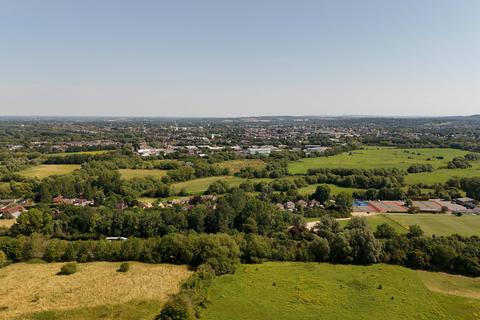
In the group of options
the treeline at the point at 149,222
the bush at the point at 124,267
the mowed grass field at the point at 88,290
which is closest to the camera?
the mowed grass field at the point at 88,290

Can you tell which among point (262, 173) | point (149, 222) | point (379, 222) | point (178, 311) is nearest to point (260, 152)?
point (262, 173)

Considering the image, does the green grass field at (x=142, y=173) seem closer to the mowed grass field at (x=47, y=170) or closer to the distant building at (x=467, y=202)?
the mowed grass field at (x=47, y=170)

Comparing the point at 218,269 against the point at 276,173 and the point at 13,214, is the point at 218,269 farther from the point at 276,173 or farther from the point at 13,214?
the point at 276,173

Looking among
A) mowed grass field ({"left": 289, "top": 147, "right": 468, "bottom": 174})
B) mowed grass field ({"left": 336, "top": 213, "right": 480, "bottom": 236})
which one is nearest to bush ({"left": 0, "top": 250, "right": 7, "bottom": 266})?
mowed grass field ({"left": 336, "top": 213, "right": 480, "bottom": 236})

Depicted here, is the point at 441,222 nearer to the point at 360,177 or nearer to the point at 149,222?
the point at 360,177

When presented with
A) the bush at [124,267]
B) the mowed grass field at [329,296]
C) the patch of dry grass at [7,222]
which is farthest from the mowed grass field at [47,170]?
the mowed grass field at [329,296]

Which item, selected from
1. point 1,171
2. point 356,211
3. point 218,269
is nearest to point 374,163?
point 356,211
